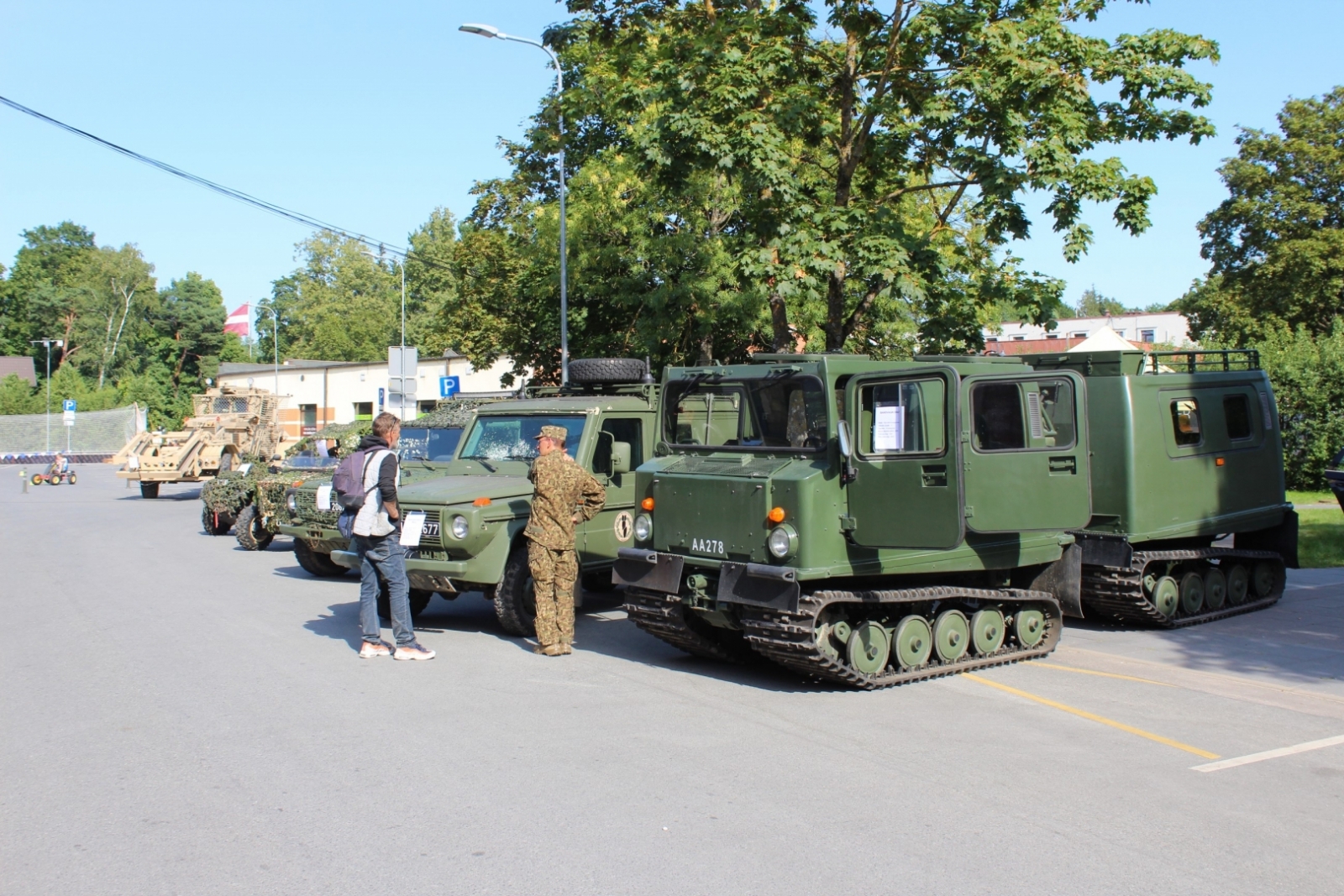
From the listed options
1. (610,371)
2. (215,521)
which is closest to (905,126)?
(610,371)

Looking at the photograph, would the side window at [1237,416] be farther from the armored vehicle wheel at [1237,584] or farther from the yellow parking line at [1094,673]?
the yellow parking line at [1094,673]

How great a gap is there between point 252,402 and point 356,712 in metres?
27.4

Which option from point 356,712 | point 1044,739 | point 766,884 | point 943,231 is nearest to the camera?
point 766,884

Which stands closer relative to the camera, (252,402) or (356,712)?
(356,712)

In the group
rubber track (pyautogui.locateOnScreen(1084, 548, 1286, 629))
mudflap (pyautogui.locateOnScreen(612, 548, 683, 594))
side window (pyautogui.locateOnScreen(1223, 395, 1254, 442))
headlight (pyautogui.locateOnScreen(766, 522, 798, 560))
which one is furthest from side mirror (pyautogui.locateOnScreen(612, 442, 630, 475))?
side window (pyautogui.locateOnScreen(1223, 395, 1254, 442))

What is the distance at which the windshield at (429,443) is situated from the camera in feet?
41.8

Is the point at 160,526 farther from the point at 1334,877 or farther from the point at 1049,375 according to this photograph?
the point at 1334,877

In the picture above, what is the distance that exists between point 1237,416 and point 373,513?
8.89m

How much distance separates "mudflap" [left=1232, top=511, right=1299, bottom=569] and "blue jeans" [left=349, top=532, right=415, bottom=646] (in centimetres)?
889

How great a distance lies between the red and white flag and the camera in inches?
1776

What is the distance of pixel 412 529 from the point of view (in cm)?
910

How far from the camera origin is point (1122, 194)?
13031mm

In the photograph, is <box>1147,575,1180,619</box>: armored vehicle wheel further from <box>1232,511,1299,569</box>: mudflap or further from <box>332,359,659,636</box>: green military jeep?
<box>332,359,659,636</box>: green military jeep

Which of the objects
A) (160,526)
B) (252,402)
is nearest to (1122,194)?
(160,526)
